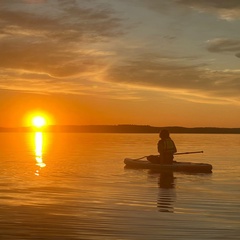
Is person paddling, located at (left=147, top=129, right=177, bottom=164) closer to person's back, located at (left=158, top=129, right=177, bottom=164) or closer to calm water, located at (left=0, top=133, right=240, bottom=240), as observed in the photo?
person's back, located at (left=158, top=129, right=177, bottom=164)

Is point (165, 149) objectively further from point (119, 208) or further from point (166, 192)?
point (119, 208)

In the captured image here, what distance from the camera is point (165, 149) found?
26719mm

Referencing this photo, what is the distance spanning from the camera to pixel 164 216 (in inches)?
507

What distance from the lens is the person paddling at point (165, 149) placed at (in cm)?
2611

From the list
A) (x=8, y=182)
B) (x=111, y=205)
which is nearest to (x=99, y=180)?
(x=8, y=182)

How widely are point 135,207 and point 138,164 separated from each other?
1507cm

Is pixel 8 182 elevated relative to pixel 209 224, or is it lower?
elevated

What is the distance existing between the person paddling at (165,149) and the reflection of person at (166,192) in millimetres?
1004

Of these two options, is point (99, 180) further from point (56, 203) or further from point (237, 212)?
point (237, 212)

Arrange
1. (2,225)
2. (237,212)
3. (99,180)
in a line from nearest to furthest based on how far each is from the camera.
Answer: (2,225) → (237,212) → (99,180)

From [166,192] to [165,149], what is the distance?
7.97 metres

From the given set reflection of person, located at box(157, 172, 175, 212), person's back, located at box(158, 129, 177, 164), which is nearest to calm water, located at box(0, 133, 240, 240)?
reflection of person, located at box(157, 172, 175, 212)

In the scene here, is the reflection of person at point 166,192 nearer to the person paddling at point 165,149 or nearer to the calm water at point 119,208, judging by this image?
the calm water at point 119,208

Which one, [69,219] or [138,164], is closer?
[69,219]
